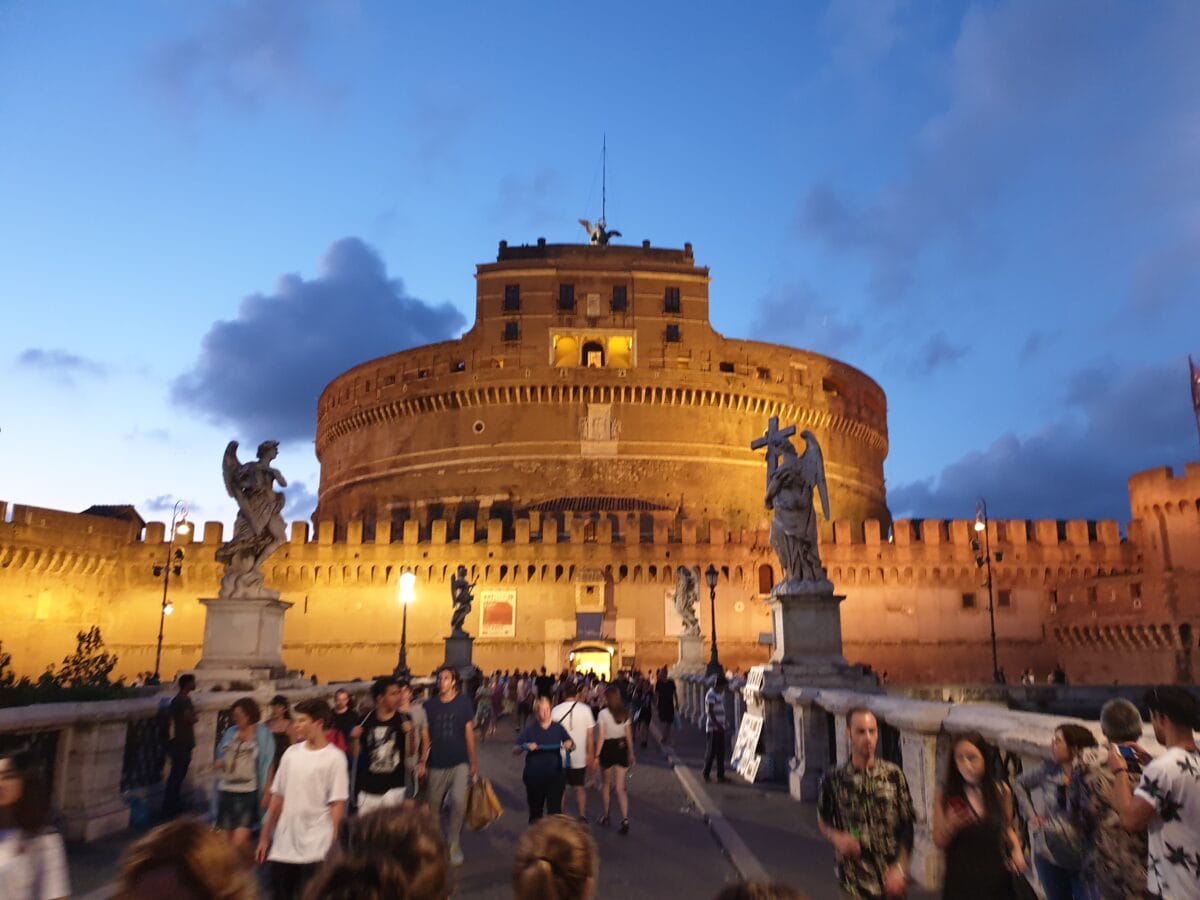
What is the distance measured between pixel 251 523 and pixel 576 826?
960 cm

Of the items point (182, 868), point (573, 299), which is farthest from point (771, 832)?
point (573, 299)

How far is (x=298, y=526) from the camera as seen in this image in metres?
36.9

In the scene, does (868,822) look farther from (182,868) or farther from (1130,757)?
(182,868)

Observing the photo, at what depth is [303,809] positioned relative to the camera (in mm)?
4598

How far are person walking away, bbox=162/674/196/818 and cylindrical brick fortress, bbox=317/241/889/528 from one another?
3460cm

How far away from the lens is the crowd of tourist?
1994 mm

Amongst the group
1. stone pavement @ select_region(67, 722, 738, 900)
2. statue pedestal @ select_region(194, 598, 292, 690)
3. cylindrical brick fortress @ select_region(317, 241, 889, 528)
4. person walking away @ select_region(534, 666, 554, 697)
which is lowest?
stone pavement @ select_region(67, 722, 738, 900)

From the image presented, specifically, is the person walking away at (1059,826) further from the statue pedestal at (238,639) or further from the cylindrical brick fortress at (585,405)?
the cylindrical brick fortress at (585,405)

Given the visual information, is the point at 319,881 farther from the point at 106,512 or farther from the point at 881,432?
the point at 881,432

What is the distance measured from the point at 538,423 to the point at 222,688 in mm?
35703

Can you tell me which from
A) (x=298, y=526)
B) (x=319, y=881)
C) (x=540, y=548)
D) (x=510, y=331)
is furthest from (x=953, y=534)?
(x=319, y=881)

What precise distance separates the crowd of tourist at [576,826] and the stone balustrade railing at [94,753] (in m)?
1.71

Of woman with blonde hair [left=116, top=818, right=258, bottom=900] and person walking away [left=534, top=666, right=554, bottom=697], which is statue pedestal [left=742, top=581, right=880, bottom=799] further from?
person walking away [left=534, top=666, right=554, bottom=697]

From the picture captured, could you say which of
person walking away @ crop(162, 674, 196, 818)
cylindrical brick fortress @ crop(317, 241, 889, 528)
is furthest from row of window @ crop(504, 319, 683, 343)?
person walking away @ crop(162, 674, 196, 818)
